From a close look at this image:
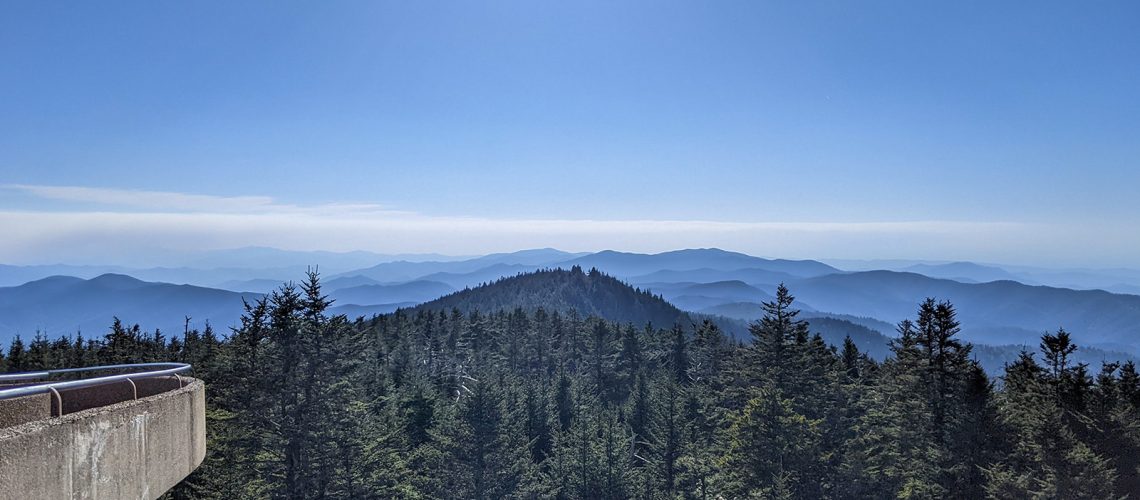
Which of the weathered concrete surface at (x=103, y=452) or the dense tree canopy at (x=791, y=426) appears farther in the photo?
the dense tree canopy at (x=791, y=426)

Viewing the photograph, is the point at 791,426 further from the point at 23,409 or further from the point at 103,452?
the point at 103,452

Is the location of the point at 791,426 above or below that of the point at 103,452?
below

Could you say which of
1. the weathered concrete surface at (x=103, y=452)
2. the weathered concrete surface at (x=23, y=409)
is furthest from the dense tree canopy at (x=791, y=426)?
the weathered concrete surface at (x=103, y=452)

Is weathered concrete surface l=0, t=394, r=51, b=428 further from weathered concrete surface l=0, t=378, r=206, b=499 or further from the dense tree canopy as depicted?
the dense tree canopy

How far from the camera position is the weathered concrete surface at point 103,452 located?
5.04 metres

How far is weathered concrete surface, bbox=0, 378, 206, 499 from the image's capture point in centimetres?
504

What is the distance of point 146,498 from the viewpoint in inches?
264

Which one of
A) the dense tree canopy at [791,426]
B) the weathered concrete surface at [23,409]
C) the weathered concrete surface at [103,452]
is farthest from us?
the dense tree canopy at [791,426]

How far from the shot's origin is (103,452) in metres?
6.00

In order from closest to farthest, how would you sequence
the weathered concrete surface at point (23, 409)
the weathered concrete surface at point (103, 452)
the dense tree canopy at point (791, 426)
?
1. the weathered concrete surface at point (103, 452)
2. the weathered concrete surface at point (23, 409)
3. the dense tree canopy at point (791, 426)

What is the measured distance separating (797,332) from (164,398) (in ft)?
107

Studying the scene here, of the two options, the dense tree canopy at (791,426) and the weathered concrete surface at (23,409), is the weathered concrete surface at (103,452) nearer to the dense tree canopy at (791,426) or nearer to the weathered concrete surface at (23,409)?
the weathered concrete surface at (23,409)

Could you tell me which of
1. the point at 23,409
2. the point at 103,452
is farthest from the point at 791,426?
the point at 103,452

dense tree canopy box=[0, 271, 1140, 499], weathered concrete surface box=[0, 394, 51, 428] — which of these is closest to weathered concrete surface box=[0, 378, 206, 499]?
weathered concrete surface box=[0, 394, 51, 428]
